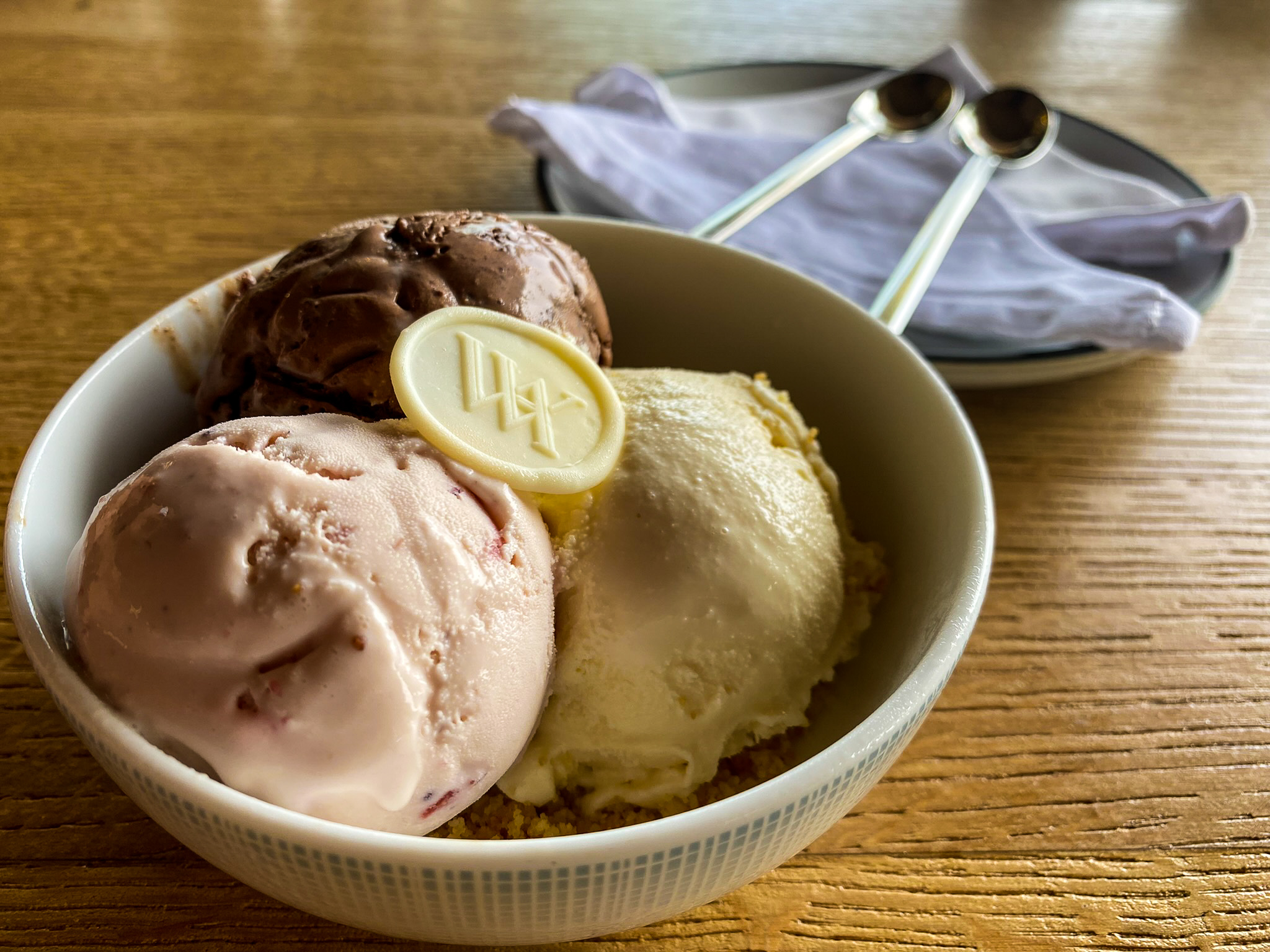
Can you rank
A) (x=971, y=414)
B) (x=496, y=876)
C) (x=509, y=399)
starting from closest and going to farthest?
(x=496, y=876) < (x=509, y=399) < (x=971, y=414)

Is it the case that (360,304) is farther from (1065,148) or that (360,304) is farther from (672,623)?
(1065,148)

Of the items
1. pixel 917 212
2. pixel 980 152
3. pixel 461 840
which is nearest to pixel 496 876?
pixel 461 840

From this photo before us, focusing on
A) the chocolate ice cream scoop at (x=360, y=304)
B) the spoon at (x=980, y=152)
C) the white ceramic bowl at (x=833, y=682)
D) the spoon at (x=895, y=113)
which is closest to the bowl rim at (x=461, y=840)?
the white ceramic bowl at (x=833, y=682)

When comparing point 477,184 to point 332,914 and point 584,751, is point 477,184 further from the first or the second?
point 332,914

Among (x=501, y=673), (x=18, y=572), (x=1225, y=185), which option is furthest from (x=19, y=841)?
(x=1225, y=185)

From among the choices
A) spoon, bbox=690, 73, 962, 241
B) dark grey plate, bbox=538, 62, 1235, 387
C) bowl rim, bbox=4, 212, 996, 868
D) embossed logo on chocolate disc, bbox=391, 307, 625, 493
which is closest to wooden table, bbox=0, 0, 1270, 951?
dark grey plate, bbox=538, 62, 1235, 387
